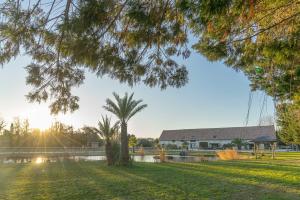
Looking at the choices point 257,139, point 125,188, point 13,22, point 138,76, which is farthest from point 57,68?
point 257,139

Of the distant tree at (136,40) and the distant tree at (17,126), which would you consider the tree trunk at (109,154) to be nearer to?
the distant tree at (136,40)

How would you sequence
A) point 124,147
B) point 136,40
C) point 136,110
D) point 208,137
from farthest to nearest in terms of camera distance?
point 208,137, point 136,110, point 124,147, point 136,40

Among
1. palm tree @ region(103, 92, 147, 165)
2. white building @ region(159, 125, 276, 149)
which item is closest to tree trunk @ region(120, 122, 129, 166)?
palm tree @ region(103, 92, 147, 165)

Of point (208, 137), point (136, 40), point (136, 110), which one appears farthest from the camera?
point (208, 137)

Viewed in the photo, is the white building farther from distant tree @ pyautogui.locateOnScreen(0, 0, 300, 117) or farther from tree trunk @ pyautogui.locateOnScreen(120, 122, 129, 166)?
distant tree @ pyautogui.locateOnScreen(0, 0, 300, 117)

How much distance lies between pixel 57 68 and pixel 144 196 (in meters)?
3.49

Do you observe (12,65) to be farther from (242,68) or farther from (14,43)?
(242,68)

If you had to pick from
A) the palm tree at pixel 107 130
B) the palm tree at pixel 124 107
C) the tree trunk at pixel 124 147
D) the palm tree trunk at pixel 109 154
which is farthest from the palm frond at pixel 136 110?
the palm tree trunk at pixel 109 154

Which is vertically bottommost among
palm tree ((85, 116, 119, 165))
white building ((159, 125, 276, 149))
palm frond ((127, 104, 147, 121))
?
white building ((159, 125, 276, 149))

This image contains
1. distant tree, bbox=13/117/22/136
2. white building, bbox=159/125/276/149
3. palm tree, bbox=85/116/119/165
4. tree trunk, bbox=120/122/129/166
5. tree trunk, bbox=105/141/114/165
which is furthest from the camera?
white building, bbox=159/125/276/149

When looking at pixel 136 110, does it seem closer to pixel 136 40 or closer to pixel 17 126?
pixel 136 40

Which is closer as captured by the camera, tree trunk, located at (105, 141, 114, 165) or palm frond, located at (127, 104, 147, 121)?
tree trunk, located at (105, 141, 114, 165)

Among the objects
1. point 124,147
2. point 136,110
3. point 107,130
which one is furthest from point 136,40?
point 136,110

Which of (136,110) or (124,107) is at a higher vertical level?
(124,107)
